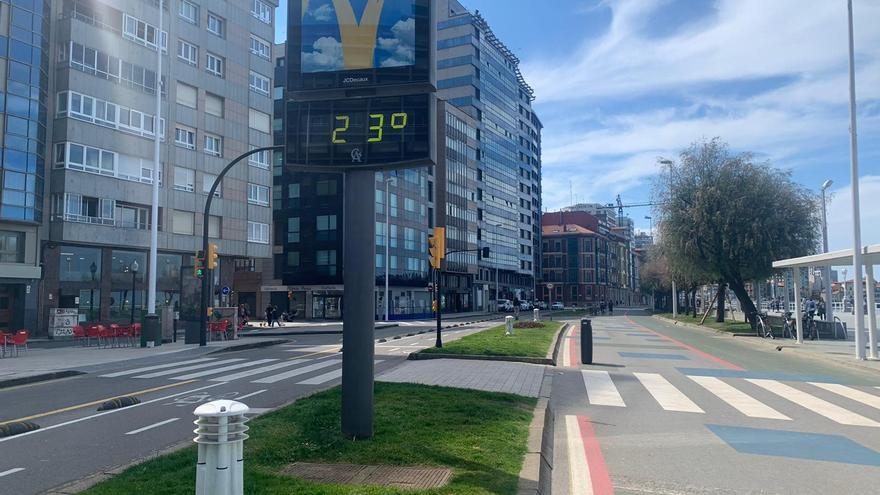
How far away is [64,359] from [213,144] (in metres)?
24.0

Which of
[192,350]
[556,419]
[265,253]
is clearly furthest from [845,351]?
[265,253]

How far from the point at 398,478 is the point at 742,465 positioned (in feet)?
13.0

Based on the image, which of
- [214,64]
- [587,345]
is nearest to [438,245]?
[587,345]

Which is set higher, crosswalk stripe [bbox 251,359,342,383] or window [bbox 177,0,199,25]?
window [bbox 177,0,199,25]

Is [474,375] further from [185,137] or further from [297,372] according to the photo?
[185,137]

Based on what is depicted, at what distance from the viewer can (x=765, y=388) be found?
12352 millimetres

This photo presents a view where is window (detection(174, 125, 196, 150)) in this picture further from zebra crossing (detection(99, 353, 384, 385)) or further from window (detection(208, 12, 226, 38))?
zebra crossing (detection(99, 353, 384, 385))

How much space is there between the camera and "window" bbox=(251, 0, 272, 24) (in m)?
43.6

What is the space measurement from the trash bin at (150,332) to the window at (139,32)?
19386 mm

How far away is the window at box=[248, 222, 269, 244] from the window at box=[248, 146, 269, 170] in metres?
4.28

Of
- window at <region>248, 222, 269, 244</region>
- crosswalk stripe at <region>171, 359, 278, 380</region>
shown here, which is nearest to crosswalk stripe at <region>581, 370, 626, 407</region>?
crosswalk stripe at <region>171, 359, 278, 380</region>

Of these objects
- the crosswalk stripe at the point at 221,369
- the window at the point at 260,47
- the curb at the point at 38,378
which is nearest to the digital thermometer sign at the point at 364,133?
the crosswalk stripe at the point at 221,369

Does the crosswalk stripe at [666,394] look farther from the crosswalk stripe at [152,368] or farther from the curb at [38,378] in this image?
the curb at [38,378]

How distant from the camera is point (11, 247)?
2958 centimetres
